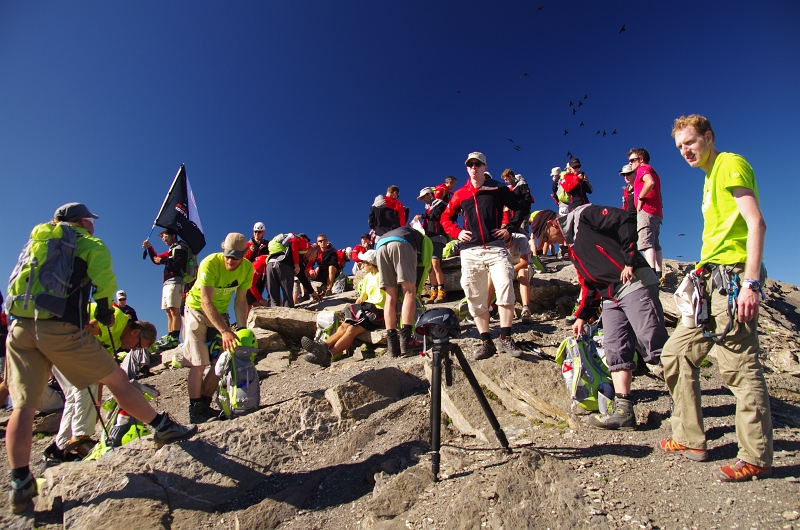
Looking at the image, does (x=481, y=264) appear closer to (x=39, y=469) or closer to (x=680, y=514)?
(x=680, y=514)

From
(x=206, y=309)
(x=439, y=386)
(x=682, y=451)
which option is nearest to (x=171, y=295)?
(x=206, y=309)

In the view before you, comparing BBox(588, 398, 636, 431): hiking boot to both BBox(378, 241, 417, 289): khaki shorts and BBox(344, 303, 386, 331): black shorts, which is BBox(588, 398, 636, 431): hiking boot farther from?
BBox(344, 303, 386, 331): black shorts

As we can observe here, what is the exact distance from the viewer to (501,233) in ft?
17.8

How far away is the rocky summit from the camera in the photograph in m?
2.67

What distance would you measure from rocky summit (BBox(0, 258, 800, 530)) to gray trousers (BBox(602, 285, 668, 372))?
56cm

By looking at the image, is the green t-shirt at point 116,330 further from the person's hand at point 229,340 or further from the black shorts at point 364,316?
the black shorts at point 364,316

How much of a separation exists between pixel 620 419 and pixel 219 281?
4.69m

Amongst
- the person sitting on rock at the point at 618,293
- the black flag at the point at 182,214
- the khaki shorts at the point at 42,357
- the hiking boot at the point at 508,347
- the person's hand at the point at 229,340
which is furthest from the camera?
the black flag at the point at 182,214

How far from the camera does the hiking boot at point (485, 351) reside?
4.98m

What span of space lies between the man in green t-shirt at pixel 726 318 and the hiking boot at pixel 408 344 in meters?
3.07

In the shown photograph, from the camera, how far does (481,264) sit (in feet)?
17.8

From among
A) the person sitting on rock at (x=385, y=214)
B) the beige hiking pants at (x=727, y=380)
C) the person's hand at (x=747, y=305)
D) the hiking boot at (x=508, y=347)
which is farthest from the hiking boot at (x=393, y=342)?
the person's hand at (x=747, y=305)

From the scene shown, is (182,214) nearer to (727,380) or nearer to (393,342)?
(393,342)

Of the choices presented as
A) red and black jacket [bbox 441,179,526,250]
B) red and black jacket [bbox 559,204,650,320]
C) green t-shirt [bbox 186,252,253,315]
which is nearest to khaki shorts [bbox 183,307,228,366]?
green t-shirt [bbox 186,252,253,315]
